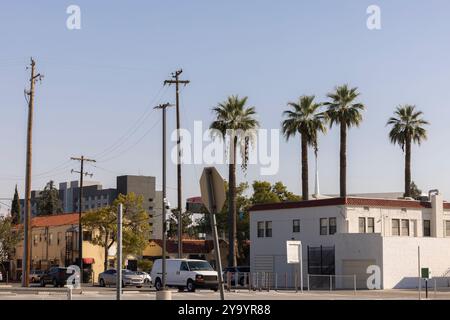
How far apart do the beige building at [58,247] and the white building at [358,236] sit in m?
26.4

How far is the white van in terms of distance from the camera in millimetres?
46469

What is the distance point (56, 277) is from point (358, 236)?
78.5ft

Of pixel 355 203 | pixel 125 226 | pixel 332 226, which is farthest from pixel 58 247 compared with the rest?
pixel 355 203

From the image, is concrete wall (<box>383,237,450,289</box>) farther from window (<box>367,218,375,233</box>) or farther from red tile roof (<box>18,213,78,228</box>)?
red tile roof (<box>18,213,78,228</box>)

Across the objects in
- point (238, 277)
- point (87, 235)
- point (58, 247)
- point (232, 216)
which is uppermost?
point (232, 216)

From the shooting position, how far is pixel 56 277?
64.4 m

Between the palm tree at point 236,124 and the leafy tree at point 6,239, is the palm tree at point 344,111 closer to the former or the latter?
the palm tree at point 236,124

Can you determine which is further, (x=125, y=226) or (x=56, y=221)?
(x=56, y=221)

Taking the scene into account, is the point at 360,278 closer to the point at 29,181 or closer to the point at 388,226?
the point at 388,226

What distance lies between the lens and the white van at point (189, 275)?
152 feet

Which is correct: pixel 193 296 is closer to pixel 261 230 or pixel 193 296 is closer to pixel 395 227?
pixel 395 227

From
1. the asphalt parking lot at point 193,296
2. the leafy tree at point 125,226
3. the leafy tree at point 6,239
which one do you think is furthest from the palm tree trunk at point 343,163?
the leafy tree at point 6,239

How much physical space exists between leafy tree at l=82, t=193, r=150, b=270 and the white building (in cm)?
2039
